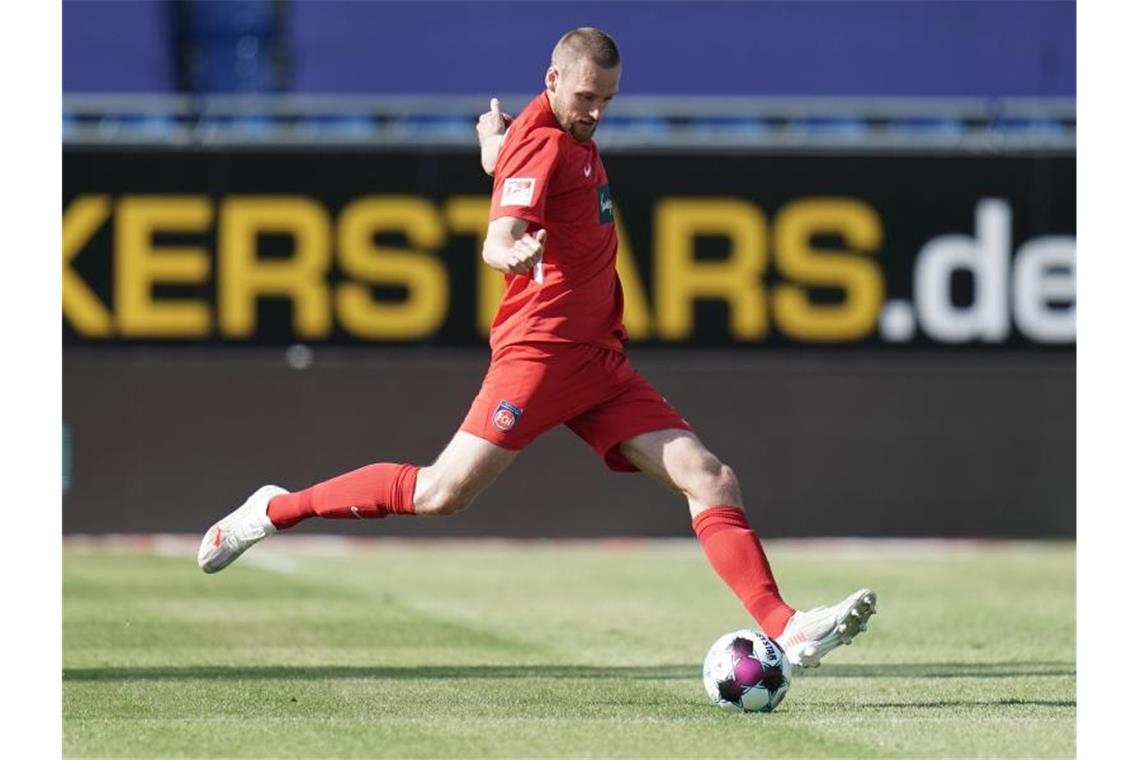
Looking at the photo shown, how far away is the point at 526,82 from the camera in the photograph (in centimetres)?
1953

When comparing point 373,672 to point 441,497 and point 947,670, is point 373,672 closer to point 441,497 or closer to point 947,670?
point 441,497

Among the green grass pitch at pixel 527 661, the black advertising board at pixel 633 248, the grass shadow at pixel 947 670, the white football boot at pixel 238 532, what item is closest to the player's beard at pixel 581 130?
the white football boot at pixel 238 532

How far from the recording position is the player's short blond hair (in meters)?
7.14

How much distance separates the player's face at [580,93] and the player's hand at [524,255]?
63 centimetres

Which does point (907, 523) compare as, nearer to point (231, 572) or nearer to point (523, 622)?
point (231, 572)

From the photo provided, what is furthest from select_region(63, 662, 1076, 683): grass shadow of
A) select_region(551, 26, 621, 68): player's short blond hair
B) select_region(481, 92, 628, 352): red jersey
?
select_region(551, 26, 621, 68): player's short blond hair

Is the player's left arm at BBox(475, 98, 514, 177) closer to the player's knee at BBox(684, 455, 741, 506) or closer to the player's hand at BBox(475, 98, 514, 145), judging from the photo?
the player's hand at BBox(475, 98, 514, 145)

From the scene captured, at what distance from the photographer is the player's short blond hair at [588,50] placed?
7.14 metres

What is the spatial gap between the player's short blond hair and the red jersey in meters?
0.22

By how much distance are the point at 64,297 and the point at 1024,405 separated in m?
8.16

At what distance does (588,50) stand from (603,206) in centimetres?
62

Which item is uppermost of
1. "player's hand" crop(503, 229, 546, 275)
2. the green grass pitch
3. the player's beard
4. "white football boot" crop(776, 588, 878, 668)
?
the player's beard

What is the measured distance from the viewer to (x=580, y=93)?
23.5 ft

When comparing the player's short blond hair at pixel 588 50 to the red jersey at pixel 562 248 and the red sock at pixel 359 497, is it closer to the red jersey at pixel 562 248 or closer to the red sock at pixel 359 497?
the red jersey at pixel 562 248
